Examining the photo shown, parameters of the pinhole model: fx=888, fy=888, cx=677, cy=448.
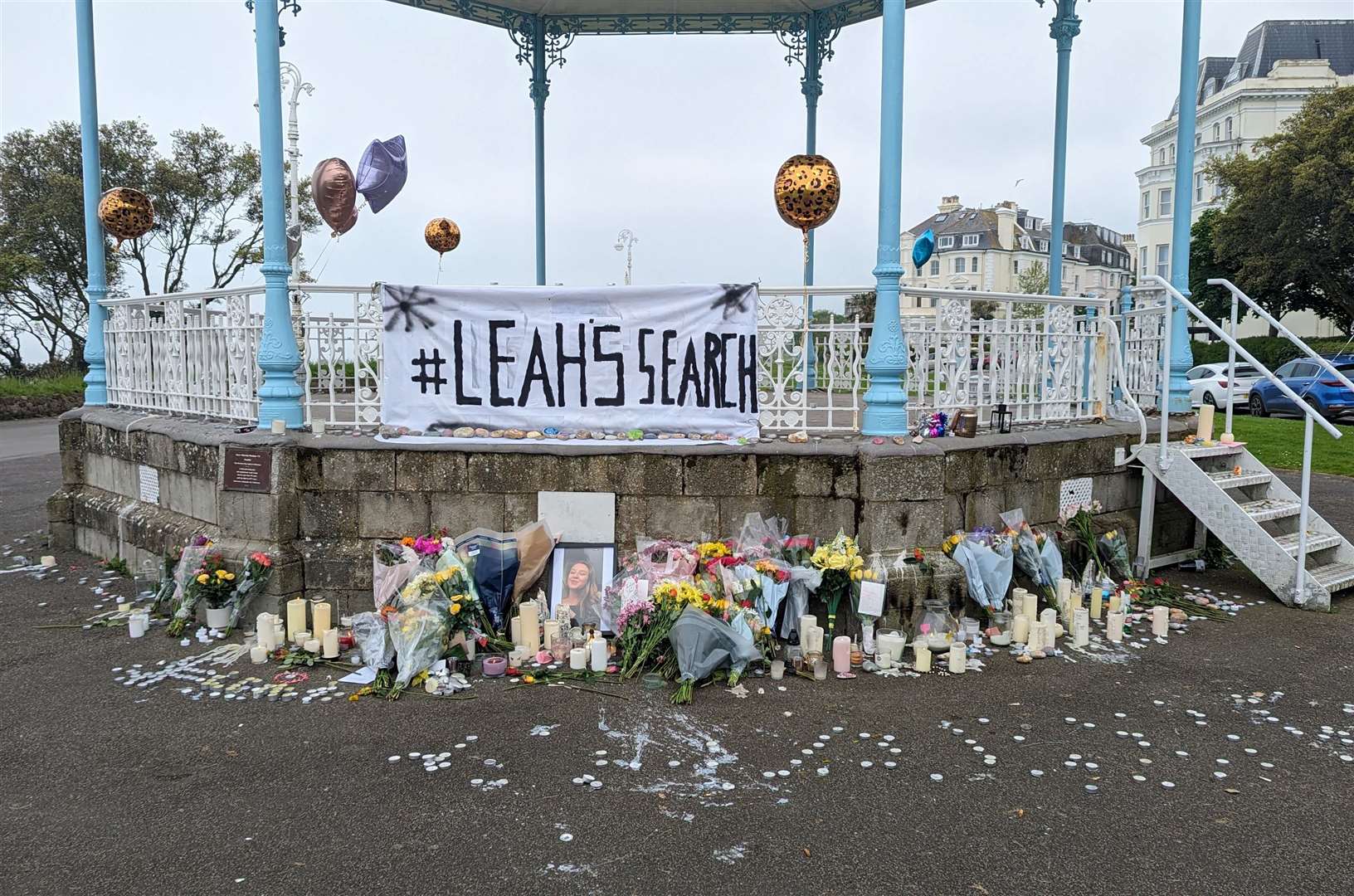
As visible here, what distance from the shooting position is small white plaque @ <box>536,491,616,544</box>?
19.6ft

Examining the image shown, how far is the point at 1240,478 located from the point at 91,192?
10.8 m

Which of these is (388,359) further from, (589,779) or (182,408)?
(589,779)

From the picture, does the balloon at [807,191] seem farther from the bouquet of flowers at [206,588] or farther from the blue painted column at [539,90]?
the bouquet of flowers at [206,588]

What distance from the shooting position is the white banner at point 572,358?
20.3ft

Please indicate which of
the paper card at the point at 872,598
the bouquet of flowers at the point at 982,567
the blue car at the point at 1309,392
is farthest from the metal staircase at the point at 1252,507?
the blue car at the point at 1309,392

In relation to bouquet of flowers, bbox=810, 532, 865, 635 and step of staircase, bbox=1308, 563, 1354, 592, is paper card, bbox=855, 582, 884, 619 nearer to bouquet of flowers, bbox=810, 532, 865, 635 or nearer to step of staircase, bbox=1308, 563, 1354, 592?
bouquet of flowers, bbox=810, 532, 865, 635

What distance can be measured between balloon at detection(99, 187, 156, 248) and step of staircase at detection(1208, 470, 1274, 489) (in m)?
9.90

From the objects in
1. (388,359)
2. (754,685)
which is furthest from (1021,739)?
(388,359)

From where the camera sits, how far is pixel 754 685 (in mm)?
5078

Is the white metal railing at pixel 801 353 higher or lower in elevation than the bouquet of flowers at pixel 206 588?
higher

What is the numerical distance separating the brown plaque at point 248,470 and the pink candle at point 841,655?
12.8ft

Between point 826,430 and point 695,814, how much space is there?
10.7 ft

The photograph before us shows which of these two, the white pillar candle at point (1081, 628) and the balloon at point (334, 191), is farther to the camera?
the balloon at point (334, 191)

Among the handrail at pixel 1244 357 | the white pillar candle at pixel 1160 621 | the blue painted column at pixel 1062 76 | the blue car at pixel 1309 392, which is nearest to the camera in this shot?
the white pillar candle at pixel 1160 621
